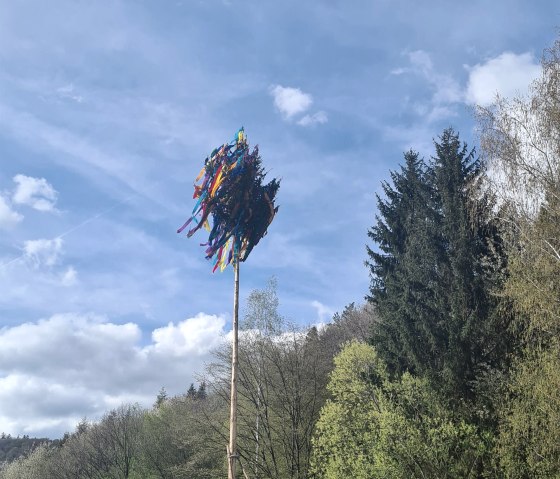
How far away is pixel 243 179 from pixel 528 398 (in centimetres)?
1056

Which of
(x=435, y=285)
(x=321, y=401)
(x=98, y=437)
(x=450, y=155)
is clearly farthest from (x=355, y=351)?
(x=98, y=437)

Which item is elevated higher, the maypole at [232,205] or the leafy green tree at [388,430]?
the maypole at [232,205]

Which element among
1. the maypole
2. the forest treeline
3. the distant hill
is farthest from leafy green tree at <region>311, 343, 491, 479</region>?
the distant hill

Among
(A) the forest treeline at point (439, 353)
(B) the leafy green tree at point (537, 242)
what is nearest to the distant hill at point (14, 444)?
(A) the forest treeline at point (439, 353)

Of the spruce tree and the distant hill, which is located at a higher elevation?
the spruce tree

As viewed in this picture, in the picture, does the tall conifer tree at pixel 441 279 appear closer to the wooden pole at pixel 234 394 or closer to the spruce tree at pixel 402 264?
the spruce tree at pixel 402 264

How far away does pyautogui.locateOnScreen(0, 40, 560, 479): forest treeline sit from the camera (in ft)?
47.7

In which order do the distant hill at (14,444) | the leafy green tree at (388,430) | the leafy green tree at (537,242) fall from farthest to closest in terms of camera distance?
the distant hill at (14,444), the leafy green tree at (388,430), the leafy green tree at (537,242)

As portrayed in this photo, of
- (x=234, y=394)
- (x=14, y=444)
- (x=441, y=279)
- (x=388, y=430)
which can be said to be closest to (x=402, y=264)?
(x=441, y=279)

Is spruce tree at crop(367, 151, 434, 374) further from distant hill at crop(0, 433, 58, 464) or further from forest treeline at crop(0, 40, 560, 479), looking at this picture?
distant hill at crop(0, 433, 58, 464)

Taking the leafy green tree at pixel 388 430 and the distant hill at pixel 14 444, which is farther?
the distant hill at pixel 14 444

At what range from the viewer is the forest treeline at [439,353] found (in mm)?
14539

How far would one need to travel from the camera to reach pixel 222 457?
2709 cm

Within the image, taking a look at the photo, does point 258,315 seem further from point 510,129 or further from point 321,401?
point 510,129
